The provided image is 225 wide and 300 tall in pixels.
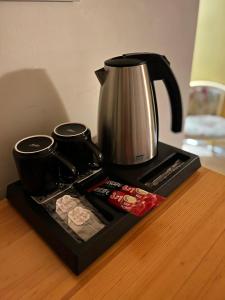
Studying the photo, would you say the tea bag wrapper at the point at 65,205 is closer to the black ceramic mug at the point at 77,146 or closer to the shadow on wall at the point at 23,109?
the black ceramic mug at the point at 77,146

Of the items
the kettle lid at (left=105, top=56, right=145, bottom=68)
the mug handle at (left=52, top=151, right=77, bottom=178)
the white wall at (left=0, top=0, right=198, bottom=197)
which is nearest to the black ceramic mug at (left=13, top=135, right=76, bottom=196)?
the mug handle at (left=52, top=151, right=77, bottom=178)

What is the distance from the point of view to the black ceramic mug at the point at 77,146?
1.82 ft

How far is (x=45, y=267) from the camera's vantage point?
1.46 ft

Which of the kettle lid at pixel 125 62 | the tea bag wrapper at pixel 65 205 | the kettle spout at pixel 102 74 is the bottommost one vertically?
the tea bag wrapper at pixel 65 205

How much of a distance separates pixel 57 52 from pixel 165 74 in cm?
26

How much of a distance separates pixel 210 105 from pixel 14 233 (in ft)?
6.39

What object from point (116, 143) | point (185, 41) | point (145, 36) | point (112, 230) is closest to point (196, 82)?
point (185, 41)

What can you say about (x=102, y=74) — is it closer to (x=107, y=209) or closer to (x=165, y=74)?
(x=165, y=74)

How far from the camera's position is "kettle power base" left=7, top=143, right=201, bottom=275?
1.45ft

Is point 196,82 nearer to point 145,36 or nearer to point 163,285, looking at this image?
point 145,36

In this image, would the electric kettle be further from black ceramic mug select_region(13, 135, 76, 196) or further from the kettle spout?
black ceramic mug select_region(13, 135, 76, 196)

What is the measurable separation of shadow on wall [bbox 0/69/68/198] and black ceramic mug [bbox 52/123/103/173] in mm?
83

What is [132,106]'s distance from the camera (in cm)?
59

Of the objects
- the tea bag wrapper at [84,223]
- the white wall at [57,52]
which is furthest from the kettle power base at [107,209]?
the white wall at [57,52]
